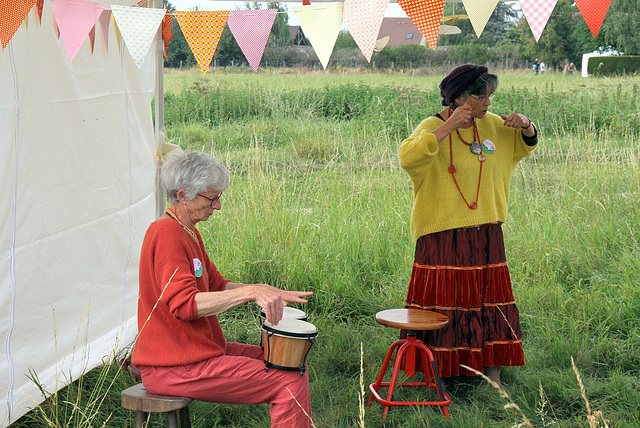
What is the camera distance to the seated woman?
9.93ft

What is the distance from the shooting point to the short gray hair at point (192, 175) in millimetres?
3123

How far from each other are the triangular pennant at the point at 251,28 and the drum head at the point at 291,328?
1310 mm

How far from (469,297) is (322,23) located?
164 centimetres

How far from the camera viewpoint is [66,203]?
3.96 metres

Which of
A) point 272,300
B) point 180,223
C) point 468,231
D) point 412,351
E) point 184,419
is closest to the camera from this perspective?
point 272,300

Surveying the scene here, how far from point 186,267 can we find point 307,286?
2.68m

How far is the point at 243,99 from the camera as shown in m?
13.7

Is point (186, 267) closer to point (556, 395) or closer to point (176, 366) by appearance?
point (176, 366)

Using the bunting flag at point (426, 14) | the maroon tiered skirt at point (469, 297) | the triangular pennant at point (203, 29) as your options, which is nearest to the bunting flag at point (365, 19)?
the bunting flag at point (426, 14)

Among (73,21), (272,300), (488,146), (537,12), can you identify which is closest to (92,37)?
(73,21)

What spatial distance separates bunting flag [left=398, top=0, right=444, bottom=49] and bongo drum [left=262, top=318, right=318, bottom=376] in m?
1.44

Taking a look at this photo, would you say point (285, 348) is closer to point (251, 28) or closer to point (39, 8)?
point (251, 28)

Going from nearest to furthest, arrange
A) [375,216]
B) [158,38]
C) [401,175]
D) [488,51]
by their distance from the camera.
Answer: [158,38] < [375,216] < [401,175] < [488,51]

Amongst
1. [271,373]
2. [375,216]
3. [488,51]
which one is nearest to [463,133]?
[271,373]
